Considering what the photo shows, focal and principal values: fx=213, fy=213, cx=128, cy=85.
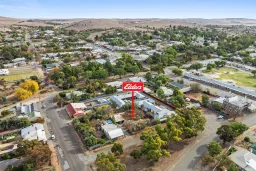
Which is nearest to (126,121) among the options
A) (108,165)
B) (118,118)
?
(118,118)

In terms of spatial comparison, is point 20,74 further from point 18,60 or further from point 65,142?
point 65,142

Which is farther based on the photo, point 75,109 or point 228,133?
point 75,109

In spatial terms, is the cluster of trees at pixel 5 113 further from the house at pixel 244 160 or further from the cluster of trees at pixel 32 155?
the house at pixel 244 160

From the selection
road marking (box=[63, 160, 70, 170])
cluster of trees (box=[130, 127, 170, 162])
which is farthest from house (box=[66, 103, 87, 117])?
cluster of trees (box=[130, 127, 170, 162])

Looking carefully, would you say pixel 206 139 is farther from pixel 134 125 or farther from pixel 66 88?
pixel 66 88

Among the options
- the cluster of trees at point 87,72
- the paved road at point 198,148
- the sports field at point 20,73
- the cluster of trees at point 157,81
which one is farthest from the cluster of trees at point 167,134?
the sports field at point 20,73

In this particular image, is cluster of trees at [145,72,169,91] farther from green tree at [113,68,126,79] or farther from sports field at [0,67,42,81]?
sports field at [0,67,42,81]
